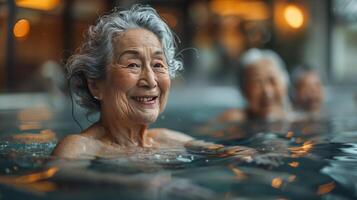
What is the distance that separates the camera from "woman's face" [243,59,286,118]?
5.88m

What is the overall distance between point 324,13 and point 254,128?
10027mm

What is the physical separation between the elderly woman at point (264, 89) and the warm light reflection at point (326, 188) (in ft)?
10.7

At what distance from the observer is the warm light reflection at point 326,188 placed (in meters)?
2.49

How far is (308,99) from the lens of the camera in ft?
22.5

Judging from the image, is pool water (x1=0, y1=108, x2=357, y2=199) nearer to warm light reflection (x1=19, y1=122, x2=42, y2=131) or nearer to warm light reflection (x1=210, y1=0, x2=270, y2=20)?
warm light reflection (x1=19, y1=122, x2=42, y2=131)

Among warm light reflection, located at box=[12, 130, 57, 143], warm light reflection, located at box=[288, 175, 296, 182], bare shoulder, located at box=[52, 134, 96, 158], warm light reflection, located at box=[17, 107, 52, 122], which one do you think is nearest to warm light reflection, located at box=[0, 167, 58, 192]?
bare shoulder, located at box=[52, 134, 96, 158]

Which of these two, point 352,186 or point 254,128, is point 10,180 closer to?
point 352,186

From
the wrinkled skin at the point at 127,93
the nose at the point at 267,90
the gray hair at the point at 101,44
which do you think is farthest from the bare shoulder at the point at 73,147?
the nose at the point at 267,90

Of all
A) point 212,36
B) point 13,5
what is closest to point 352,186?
point 13,5

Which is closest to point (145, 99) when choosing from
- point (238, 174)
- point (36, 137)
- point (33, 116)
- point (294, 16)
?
point (238, 174)

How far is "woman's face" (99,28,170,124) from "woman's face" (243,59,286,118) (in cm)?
270

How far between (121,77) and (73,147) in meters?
0.42

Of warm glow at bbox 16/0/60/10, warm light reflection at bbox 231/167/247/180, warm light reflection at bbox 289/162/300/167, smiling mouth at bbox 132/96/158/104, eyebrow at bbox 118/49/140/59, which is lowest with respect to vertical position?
warm light reflection at bbox 289/162/300/167

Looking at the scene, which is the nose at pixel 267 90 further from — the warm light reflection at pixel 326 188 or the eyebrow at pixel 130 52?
the warm light reflection at pixel 326 188
